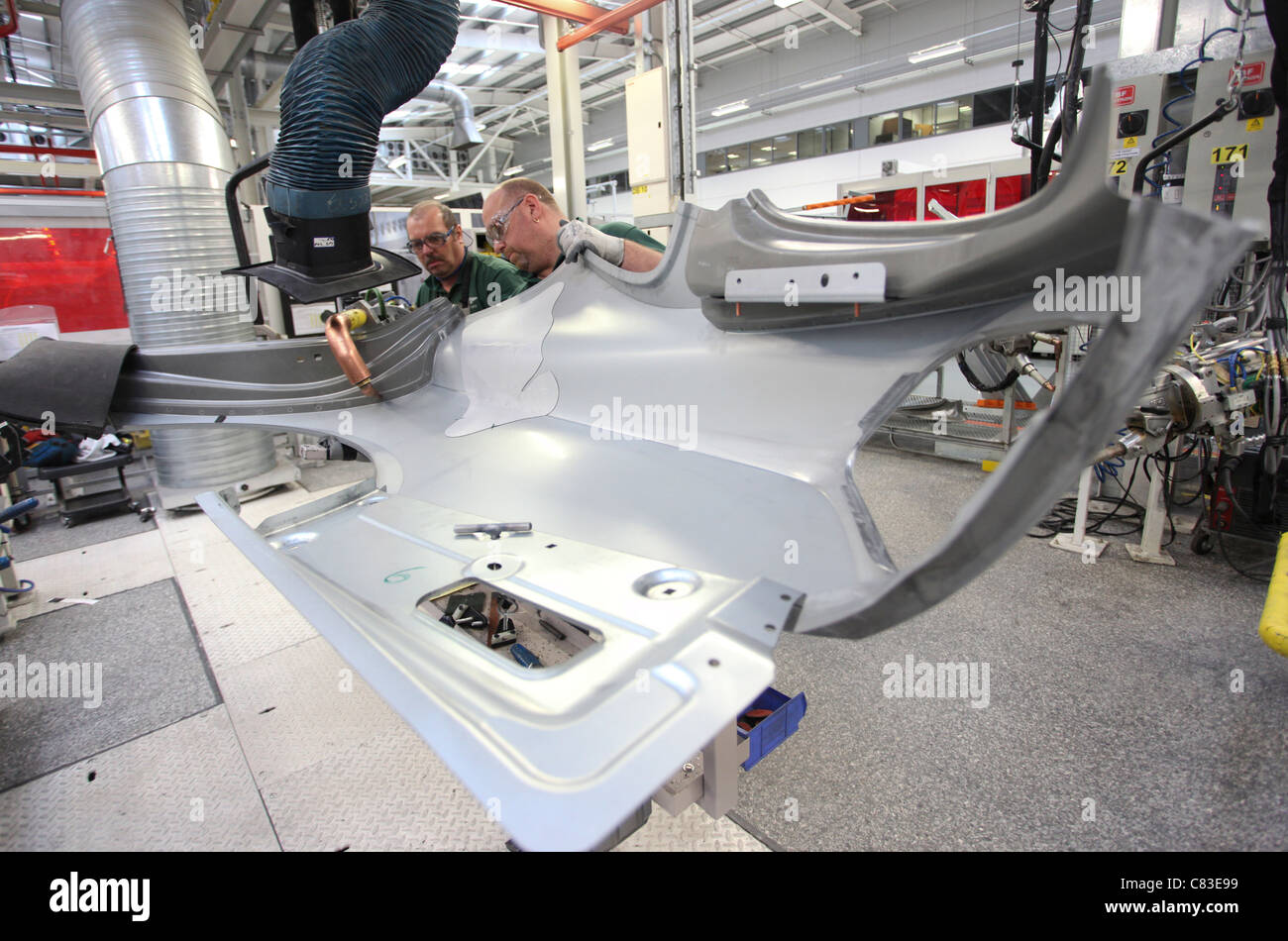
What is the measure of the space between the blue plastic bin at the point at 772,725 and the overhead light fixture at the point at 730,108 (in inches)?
449

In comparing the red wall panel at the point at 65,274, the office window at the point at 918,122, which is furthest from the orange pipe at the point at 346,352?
the office window at the point at 918,122

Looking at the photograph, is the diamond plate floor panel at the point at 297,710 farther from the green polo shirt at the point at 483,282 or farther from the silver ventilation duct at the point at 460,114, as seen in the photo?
the silver ventilation duct at the point at 460,114

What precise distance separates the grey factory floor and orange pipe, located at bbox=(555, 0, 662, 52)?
374cm

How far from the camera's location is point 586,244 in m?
1.38

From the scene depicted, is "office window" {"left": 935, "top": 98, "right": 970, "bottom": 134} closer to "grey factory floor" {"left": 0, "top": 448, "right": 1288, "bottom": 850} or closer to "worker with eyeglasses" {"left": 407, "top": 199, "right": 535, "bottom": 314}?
"grey factory floor" {"left": 0, "top": 448, "right": 1288, "bottom": 850}

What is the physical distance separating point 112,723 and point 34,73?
31.3 ft

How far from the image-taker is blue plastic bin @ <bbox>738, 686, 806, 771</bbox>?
4.25 feet

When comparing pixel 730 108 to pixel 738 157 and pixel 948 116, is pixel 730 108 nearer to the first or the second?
pixel 738 157

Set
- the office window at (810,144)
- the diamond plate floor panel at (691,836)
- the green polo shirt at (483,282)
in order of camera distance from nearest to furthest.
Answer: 1. the diamond plate floor panel at (691,836)
2. the green polo shirt at (483,282)
3. the office window at (810,144)

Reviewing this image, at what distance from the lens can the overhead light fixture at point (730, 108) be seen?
34.4 feet

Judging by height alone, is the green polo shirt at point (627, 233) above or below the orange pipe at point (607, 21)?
below

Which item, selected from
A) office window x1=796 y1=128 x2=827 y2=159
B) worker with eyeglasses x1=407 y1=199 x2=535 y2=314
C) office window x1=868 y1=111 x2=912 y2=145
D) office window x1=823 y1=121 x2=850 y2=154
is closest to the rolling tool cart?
worker with eyeglasses x1=407 y1=199 x2=535 y2=314

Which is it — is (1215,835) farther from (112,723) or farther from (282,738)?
(112,723)
